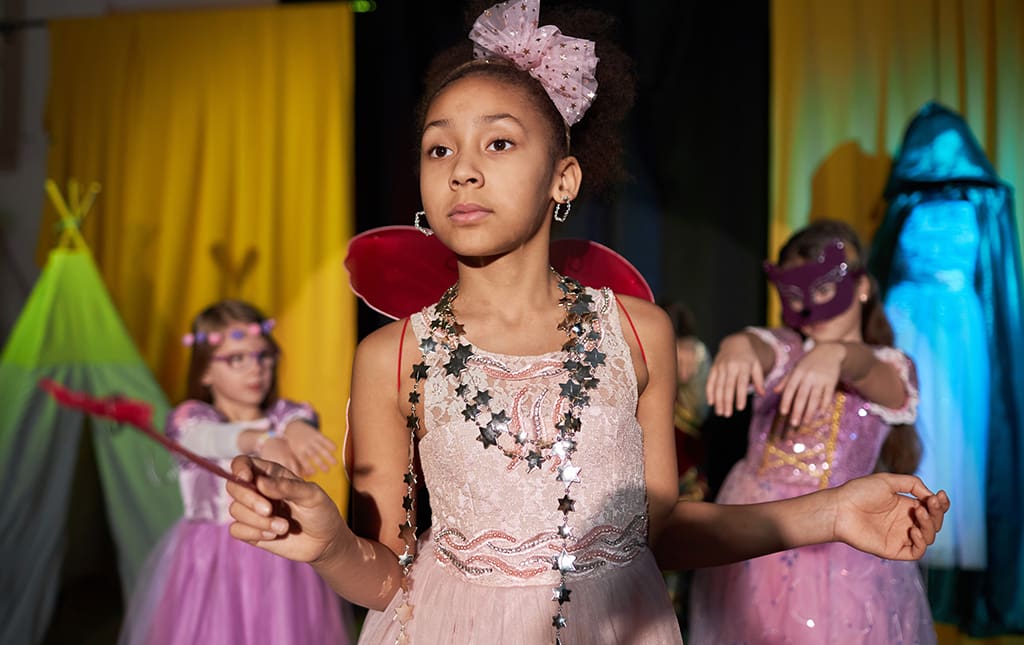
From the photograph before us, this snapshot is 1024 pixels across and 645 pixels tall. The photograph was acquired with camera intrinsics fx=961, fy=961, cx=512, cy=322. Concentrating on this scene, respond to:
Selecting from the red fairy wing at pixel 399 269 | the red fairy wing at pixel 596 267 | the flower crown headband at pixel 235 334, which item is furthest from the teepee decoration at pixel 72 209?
the red fairy wing at pixel 596 267

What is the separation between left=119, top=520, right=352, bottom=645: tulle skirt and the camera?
295 cm

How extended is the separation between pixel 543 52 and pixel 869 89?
3.08 metres

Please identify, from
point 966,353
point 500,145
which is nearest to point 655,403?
point 500,145

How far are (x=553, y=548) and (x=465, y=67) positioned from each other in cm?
69

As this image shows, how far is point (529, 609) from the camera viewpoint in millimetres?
1248

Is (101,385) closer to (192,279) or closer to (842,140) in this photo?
(192,279)

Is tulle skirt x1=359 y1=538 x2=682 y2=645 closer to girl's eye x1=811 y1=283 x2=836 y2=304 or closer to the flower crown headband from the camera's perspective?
girl's eye x1=811 y1=283 x2=836 y2=304

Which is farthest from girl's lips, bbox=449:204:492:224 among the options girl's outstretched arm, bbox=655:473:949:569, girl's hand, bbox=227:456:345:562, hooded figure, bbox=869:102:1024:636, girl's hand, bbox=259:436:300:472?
hooded figure, bbox=869:102:1024:636

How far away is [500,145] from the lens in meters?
1.32

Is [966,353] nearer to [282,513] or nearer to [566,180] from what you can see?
[566,180]

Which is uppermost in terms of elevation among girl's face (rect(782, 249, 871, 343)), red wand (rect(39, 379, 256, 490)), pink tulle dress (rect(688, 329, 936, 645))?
girl's face (rect(782, 249, 871, 343))

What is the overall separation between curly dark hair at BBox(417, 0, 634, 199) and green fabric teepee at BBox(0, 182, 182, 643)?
299 cm

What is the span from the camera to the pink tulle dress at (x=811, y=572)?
85.8 inches

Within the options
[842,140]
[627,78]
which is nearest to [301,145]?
[842,140]
